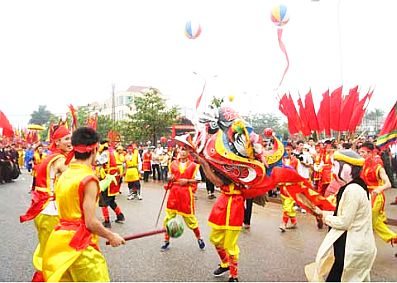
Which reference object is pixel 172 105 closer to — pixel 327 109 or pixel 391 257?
pixel 327 109

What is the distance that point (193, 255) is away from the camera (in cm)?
641

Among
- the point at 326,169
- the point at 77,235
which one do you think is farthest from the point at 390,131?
the point at 77,235

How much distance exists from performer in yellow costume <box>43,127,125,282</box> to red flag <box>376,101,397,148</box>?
6769mm

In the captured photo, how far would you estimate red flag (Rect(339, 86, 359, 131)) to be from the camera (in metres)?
11.0

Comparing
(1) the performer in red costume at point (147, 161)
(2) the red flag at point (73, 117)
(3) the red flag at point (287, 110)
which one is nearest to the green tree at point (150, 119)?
(1) the performer in red costume at point (147, 161)

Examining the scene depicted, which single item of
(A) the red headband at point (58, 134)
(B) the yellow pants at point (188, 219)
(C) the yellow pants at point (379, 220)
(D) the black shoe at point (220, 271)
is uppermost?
(A) the red headband at point (58, 134)

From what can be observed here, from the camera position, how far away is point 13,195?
1386 centimetres

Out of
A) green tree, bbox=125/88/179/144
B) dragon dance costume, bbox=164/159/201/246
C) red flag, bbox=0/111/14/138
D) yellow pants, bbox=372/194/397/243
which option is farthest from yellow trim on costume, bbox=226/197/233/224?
green tree, bbox=125/88/179/144

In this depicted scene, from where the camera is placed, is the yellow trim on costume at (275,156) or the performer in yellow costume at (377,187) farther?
the performer in yellow costume at (377,187)

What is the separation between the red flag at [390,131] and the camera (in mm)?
8336

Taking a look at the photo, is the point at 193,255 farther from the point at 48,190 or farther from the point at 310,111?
the point at 310,111

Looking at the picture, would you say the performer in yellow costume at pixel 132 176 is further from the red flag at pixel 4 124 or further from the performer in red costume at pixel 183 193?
the performer in red costume at pixel 183 193

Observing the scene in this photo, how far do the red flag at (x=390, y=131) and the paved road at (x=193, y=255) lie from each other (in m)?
2.16

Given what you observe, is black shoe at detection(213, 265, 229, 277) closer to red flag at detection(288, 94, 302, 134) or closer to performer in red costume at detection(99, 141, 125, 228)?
performer in red costume at detection(99, 141, 125, 228)
